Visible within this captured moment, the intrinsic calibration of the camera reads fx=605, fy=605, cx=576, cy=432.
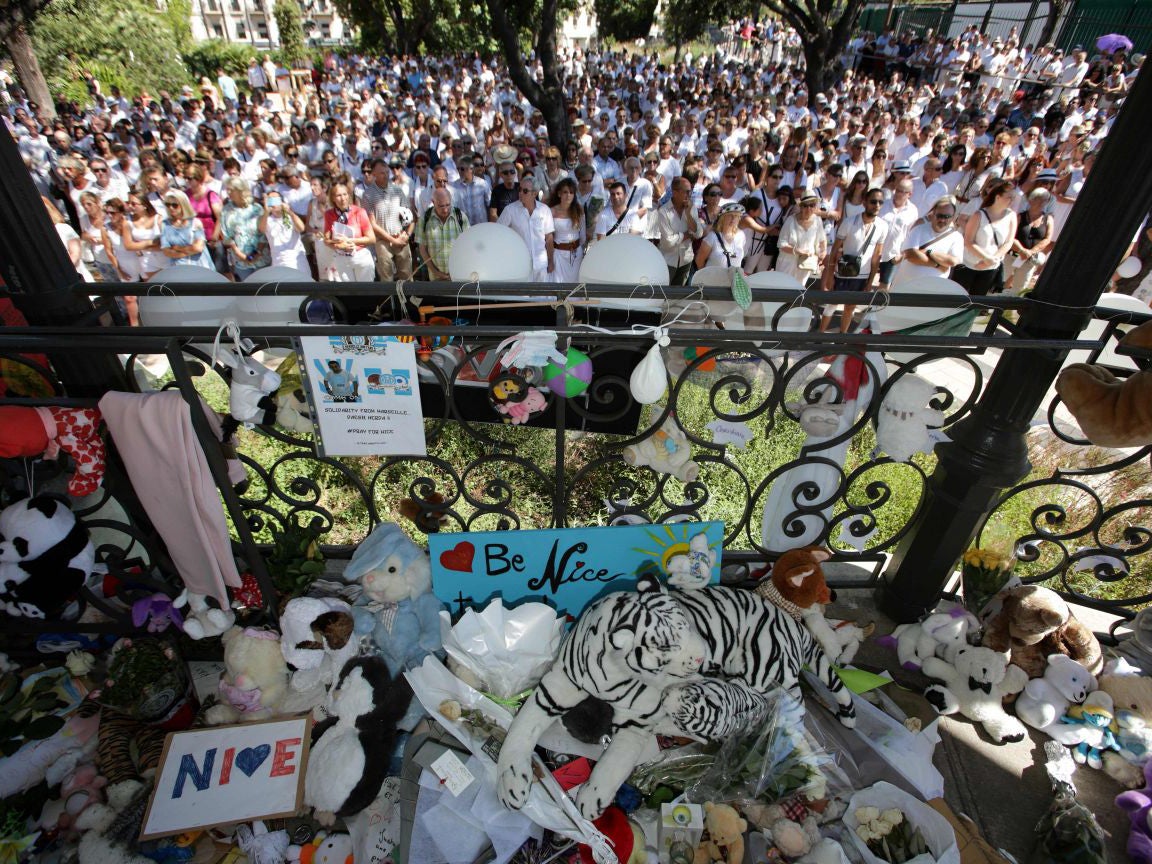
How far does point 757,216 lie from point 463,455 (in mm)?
5069

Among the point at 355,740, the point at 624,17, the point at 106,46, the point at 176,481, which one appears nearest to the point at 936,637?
the point at 355,740

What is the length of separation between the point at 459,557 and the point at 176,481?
107cm

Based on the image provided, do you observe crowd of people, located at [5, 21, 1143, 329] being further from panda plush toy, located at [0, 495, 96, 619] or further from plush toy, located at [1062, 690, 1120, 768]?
plush toy, located at [1062, 690, 1120, 768]

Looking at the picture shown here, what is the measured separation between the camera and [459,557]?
97.0 inches

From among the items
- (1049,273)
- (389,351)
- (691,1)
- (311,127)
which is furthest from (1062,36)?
(389,351)

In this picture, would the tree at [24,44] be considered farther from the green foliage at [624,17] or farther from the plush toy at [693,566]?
the green foliage at [624,17]

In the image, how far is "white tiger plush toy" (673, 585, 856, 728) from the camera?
2363mm

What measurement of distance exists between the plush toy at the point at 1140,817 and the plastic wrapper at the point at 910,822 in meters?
0.75

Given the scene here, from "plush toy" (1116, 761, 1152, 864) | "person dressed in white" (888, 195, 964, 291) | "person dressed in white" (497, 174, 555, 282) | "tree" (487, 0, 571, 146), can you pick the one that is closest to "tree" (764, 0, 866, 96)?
"tree" (487, 0, 571, 146)

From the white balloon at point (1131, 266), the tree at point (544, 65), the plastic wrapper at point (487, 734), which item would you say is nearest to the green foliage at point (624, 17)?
the tree at point (544, 65)

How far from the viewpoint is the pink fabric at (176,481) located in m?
2.10

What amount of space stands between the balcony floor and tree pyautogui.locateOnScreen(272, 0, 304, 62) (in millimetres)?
46239

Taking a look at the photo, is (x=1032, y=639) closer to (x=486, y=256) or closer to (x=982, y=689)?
(x=982, y=689)

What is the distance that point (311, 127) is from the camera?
11.5 m
